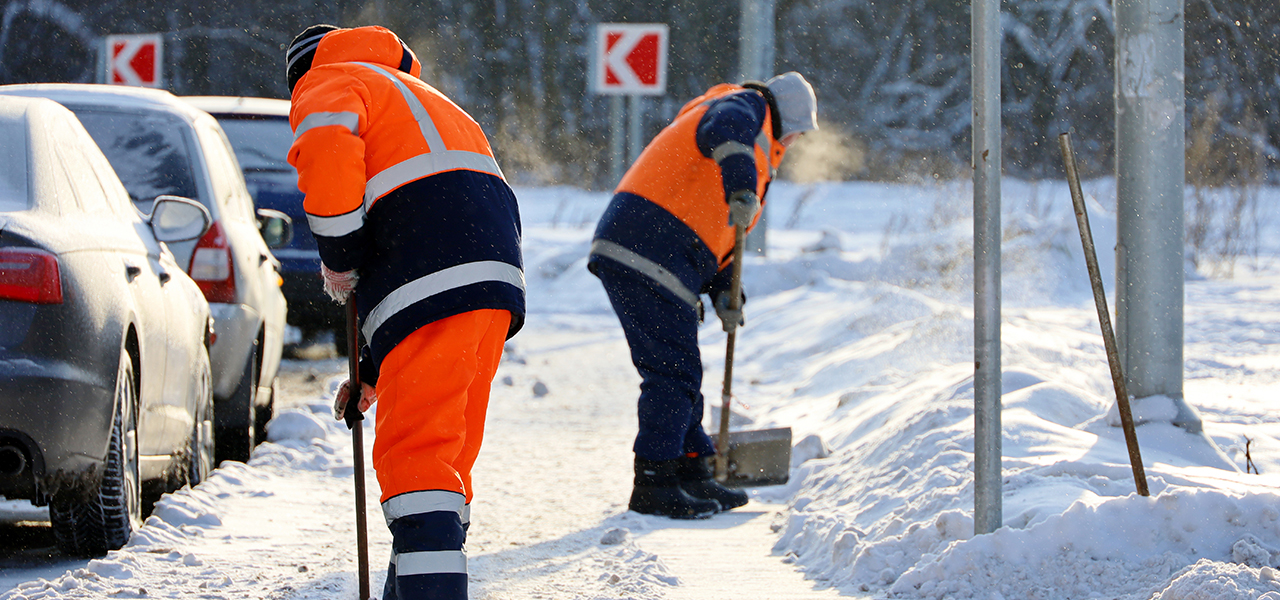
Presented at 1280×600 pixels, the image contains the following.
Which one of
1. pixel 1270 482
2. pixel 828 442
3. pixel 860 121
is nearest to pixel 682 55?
pixel 860 121

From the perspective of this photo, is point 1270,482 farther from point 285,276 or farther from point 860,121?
point 860,121

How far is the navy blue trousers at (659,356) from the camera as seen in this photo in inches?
194

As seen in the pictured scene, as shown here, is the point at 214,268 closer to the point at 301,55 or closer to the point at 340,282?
the point at 301,55

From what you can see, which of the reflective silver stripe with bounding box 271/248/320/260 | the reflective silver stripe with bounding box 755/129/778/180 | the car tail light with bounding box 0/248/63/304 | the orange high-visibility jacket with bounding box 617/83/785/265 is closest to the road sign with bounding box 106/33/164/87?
the reflective silver stripe with bounding box 271/248/320/260

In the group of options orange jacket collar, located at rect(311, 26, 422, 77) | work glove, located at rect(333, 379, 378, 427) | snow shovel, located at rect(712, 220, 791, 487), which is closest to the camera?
orange jacket collar, located at rect(311, 26, 422, 77)

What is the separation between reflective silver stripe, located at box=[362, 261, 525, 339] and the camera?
9.73ft

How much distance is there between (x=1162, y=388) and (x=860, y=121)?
26349mm

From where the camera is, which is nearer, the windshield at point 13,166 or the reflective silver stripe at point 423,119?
the reflective silver stripe at point 423,119

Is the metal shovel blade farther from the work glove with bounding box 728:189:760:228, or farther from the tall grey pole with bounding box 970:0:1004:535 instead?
the tall grey pole with bounding box 970:0:1004:535

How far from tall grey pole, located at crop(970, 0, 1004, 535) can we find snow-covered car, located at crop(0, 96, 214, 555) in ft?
7.41

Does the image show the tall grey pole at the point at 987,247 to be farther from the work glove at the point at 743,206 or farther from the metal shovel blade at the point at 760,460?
the metal shovel blade at the point at 760,460

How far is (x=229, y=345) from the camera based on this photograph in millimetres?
5668

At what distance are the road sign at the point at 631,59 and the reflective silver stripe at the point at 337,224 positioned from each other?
32.8ft

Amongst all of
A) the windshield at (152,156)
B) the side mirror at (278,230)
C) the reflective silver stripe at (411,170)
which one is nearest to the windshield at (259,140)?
the side mirror at (278,230)
